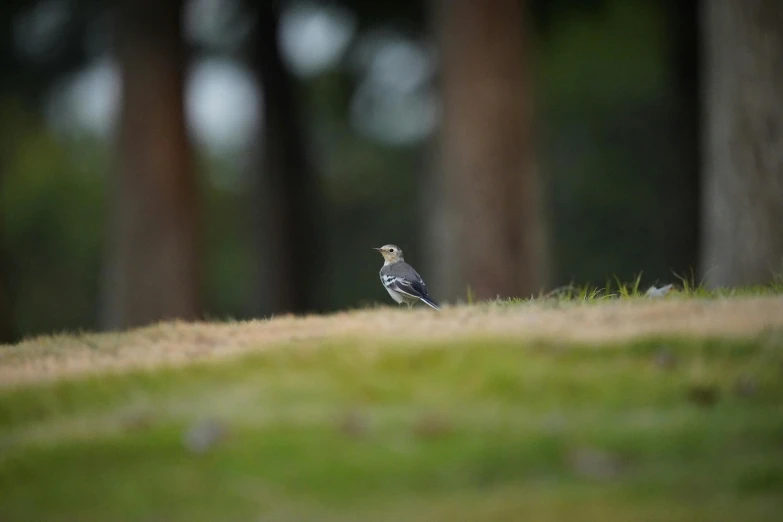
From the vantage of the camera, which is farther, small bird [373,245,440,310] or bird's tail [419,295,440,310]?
small bird [373,245,440,310]

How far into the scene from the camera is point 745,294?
8.80 metres

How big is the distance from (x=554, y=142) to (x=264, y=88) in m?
10.1

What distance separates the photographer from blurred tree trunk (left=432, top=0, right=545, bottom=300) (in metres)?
14.5

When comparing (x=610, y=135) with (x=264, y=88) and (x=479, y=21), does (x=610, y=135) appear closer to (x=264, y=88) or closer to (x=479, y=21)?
(x=264, y=88)

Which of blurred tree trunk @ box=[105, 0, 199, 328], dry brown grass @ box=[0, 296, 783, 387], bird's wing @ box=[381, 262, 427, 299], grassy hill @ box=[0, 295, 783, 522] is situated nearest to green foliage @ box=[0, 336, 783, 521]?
grassy hill @ box=[0, 295, 783, 522]

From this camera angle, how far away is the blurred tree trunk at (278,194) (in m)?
21.5

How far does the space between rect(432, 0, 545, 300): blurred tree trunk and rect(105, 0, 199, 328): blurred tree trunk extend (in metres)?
4.24

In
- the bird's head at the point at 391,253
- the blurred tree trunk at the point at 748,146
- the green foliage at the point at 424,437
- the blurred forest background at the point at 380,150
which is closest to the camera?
the green foliage at the point at 424,437

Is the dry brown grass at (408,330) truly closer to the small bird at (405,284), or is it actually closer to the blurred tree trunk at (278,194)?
the small bird at (405,284)

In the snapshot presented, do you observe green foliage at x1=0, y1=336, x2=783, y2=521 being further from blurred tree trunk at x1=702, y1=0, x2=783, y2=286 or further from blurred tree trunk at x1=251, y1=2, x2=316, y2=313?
blurred tree trunk at x1=251, y1=2, x2=316, y2=313

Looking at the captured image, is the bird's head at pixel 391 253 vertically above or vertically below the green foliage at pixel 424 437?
above

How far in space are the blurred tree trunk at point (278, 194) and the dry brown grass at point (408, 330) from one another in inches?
495

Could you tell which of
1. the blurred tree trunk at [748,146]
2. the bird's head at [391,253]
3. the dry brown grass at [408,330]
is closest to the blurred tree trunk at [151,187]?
the bird's head at [391,253]

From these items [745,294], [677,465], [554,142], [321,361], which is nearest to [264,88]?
[554,142]
